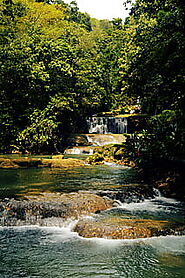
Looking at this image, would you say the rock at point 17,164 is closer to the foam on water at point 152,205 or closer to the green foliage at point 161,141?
the green foliage at point 161,141

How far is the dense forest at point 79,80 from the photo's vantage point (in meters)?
8.45

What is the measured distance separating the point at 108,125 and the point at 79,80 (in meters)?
5.48

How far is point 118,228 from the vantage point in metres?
5.88

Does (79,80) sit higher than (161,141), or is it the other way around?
(79,80)

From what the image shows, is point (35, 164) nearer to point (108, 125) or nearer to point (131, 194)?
point (131, 194)

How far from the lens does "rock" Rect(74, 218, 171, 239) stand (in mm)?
5730

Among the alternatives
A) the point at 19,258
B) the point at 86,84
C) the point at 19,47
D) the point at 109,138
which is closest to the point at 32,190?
the point at 19,258

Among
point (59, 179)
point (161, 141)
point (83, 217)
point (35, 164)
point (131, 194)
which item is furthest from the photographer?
point (35, 164)

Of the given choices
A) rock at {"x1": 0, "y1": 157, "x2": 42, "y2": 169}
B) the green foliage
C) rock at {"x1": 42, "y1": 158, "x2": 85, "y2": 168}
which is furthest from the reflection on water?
the green foliage

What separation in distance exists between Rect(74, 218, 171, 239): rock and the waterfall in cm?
2259

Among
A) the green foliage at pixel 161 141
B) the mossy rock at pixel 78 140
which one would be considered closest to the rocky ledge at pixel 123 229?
the green foliage at pixel 161 141

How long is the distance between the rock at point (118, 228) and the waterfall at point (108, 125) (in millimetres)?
22589

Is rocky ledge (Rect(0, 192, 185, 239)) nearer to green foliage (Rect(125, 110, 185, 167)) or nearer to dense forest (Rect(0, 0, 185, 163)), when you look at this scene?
green foliage (Rect(125, 110, 185, 167))

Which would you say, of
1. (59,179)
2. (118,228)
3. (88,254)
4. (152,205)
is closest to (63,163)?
(59,179)
